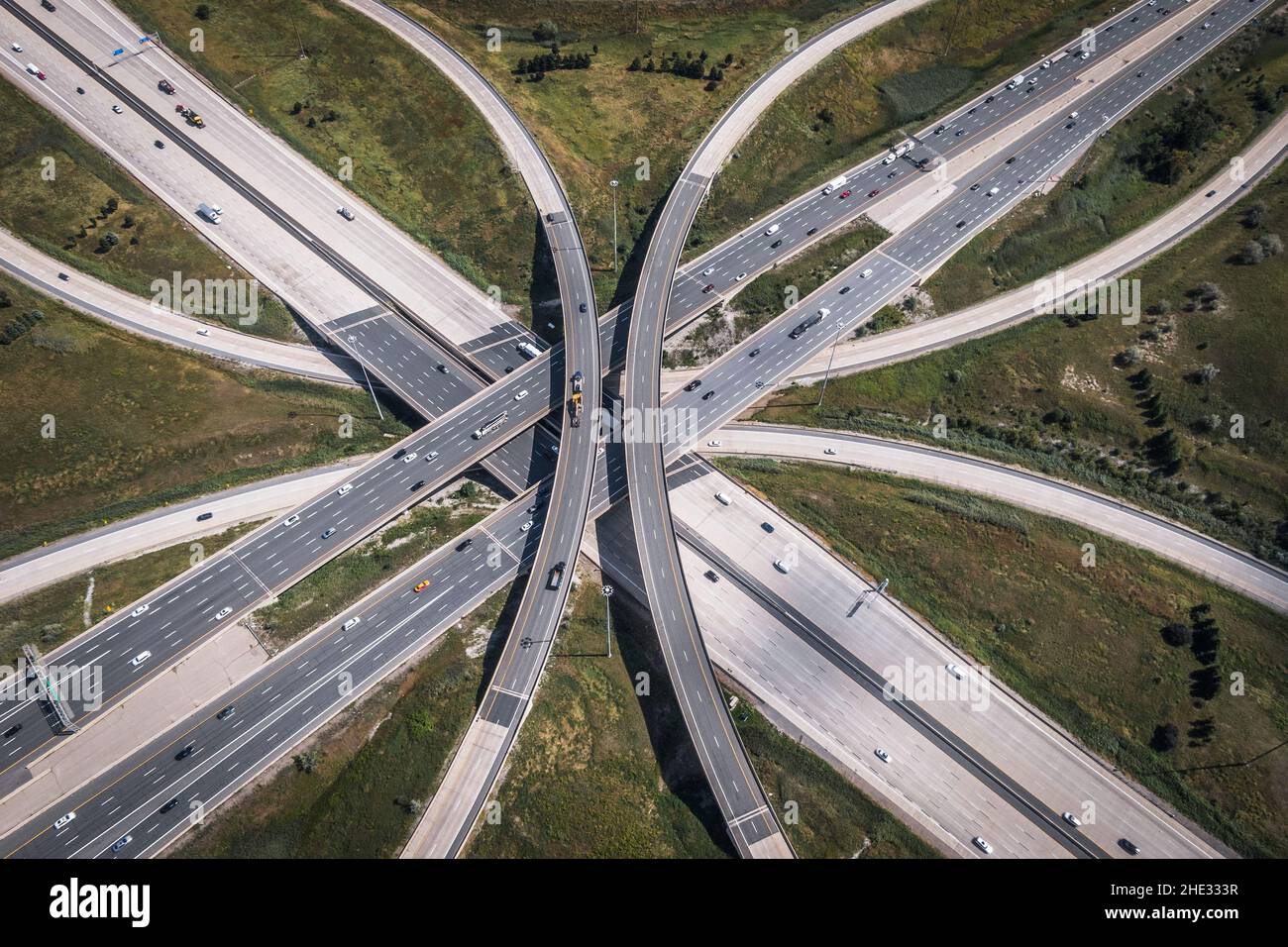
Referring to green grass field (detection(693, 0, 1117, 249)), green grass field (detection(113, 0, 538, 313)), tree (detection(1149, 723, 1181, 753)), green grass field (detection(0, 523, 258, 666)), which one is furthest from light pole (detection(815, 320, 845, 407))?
green grass field (detection(0, 523, 258, 666))

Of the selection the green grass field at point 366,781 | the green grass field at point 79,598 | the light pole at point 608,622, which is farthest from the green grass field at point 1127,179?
the green grass field at point 79,598

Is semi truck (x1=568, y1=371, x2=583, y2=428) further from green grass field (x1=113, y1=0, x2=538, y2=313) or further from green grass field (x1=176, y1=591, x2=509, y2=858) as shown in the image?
green grass field (x1=176, y1=591, x2=509, y2=858)

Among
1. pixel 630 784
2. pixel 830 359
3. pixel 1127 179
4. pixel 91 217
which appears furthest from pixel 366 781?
pixel 1127 179

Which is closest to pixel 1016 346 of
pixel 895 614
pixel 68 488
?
pixel 895 614

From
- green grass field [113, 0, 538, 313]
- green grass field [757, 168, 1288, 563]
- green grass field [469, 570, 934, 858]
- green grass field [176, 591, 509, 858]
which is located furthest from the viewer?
green grass field [113, 0, 538, 313]

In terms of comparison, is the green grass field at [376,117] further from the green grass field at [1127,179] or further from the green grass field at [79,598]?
the green grass field at [1127,179]

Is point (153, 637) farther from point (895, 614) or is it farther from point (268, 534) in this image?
point (895, 614)

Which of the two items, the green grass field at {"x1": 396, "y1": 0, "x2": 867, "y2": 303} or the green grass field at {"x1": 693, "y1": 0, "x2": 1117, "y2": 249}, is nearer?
the green grass field at {"x1": 396, "y1": 0, "x2": 867, "y2": 303}
